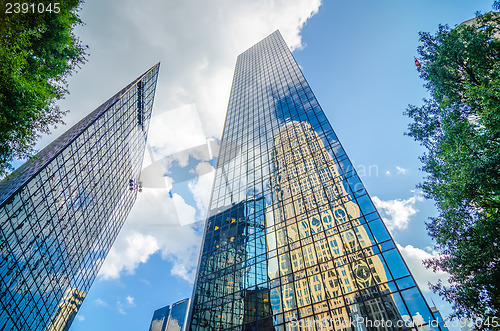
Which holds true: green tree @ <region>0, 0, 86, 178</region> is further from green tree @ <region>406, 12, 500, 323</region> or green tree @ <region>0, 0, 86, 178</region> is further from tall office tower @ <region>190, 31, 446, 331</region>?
green tree @ <region>406, 12, 500, 323</region>

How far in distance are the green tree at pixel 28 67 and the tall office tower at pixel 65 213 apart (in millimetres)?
6921

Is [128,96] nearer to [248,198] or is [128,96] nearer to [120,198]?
[120,198]

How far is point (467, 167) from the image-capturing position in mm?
10492

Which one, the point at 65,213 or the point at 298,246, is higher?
the point at 65,213

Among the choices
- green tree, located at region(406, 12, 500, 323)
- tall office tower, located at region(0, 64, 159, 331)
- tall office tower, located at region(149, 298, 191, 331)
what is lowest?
green tree, located at region(406, 12, 500, 323)

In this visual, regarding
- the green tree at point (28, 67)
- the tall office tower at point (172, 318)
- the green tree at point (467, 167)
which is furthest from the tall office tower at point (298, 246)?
the tall office tower at point (172, 318)

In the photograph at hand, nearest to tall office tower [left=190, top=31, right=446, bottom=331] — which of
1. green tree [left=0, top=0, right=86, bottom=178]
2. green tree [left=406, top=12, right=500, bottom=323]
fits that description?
green tree [left=406, top=12, right=500, bottom=323]

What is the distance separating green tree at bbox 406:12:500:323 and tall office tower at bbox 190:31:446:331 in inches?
112

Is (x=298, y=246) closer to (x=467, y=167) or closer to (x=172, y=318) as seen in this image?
(x=467, y=167)

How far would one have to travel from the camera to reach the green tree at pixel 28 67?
358 inches

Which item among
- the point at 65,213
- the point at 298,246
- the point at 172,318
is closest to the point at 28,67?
the point at 298,246

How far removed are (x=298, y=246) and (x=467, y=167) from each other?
1303 cm

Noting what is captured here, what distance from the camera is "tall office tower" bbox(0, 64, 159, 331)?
25.3 meters

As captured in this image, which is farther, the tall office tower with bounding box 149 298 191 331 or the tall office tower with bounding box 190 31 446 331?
the tall office tower with bounding box 149 298 191 331
